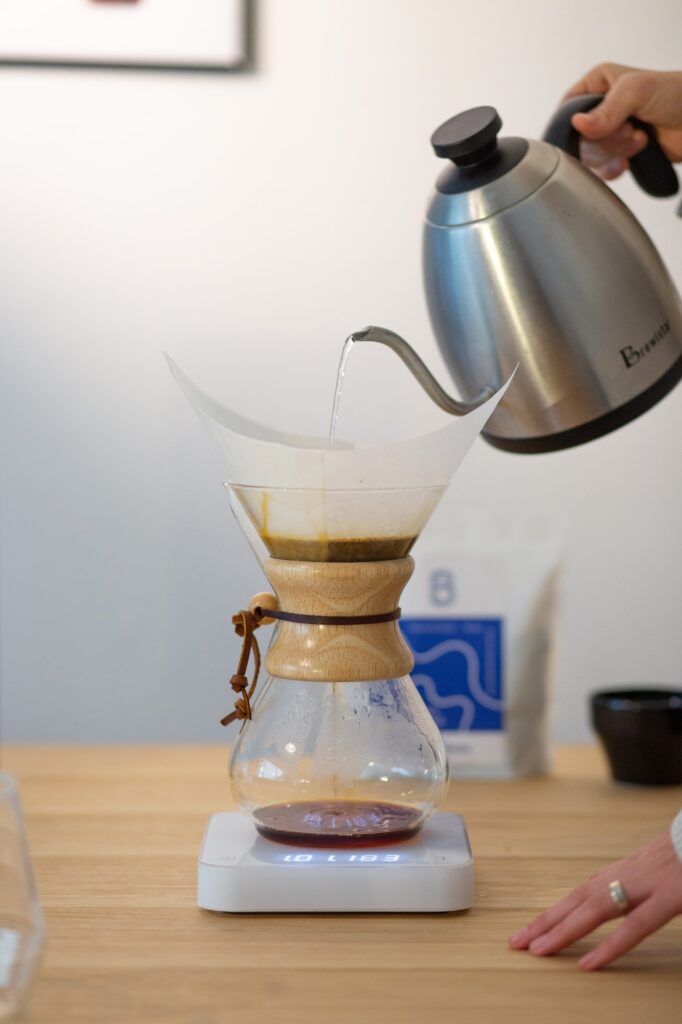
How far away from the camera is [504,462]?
1.93 m

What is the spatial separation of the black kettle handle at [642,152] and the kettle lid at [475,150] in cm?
11

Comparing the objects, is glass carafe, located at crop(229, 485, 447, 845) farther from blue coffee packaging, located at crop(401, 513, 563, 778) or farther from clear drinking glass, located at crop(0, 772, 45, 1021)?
blue coffee packaging, located at crop(401, 513, 563, 778)

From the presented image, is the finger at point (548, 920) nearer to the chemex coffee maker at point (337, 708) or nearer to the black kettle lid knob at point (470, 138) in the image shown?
the chemex coffee maker at point (337, 708)

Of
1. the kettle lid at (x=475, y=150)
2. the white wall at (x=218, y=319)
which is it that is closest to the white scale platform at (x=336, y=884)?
the kettle lid at (x=475, y=150)

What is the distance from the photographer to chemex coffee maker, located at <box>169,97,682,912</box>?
799 mm

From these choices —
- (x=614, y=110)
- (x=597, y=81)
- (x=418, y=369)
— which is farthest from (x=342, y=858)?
(x=597, y=81)

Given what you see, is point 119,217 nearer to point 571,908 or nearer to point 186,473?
point 186,473

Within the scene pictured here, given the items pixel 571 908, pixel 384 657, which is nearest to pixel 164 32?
pixel 384 657

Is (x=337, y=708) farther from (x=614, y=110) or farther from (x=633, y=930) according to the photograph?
(x=614, y=110)

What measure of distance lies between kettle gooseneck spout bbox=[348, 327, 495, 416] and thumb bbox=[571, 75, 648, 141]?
0.90 feet

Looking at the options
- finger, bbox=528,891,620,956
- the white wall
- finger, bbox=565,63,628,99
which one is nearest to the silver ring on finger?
finger, bbox=528,891,620,956

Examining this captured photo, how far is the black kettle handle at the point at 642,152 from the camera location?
106 centimetres

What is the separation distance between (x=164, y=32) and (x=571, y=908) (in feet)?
4.82

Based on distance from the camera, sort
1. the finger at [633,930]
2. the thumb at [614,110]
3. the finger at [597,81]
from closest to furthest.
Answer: the finger at [633,930] → the thumb at [614,110] → the finger at [597,81]
